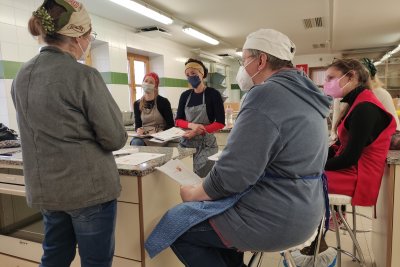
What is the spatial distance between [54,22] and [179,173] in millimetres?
826

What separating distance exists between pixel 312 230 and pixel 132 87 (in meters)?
5.90

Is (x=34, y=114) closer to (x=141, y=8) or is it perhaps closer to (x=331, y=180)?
(x=331, y=180)

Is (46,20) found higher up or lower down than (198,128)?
higher up

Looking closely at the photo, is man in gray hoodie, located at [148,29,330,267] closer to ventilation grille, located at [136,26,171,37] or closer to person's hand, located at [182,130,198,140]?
person's hand, located at [182,130,198,140]

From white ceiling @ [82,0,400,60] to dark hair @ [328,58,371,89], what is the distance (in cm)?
328

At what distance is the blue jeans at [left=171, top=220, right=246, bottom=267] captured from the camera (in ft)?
3.88

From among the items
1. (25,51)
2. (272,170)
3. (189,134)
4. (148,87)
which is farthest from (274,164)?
(25,51)

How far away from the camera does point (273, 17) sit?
5.75m

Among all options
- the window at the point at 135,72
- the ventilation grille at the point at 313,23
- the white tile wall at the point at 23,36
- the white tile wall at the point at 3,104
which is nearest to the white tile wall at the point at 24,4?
the white tile wall at the point at 23,36

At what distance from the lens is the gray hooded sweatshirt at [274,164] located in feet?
3.36

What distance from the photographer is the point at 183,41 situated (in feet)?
25.5

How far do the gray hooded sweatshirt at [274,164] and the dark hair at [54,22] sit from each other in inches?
30.0

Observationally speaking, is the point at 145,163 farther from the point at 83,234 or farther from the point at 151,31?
the point at 151,31

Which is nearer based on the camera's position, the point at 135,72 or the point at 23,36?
the point at 23,36
